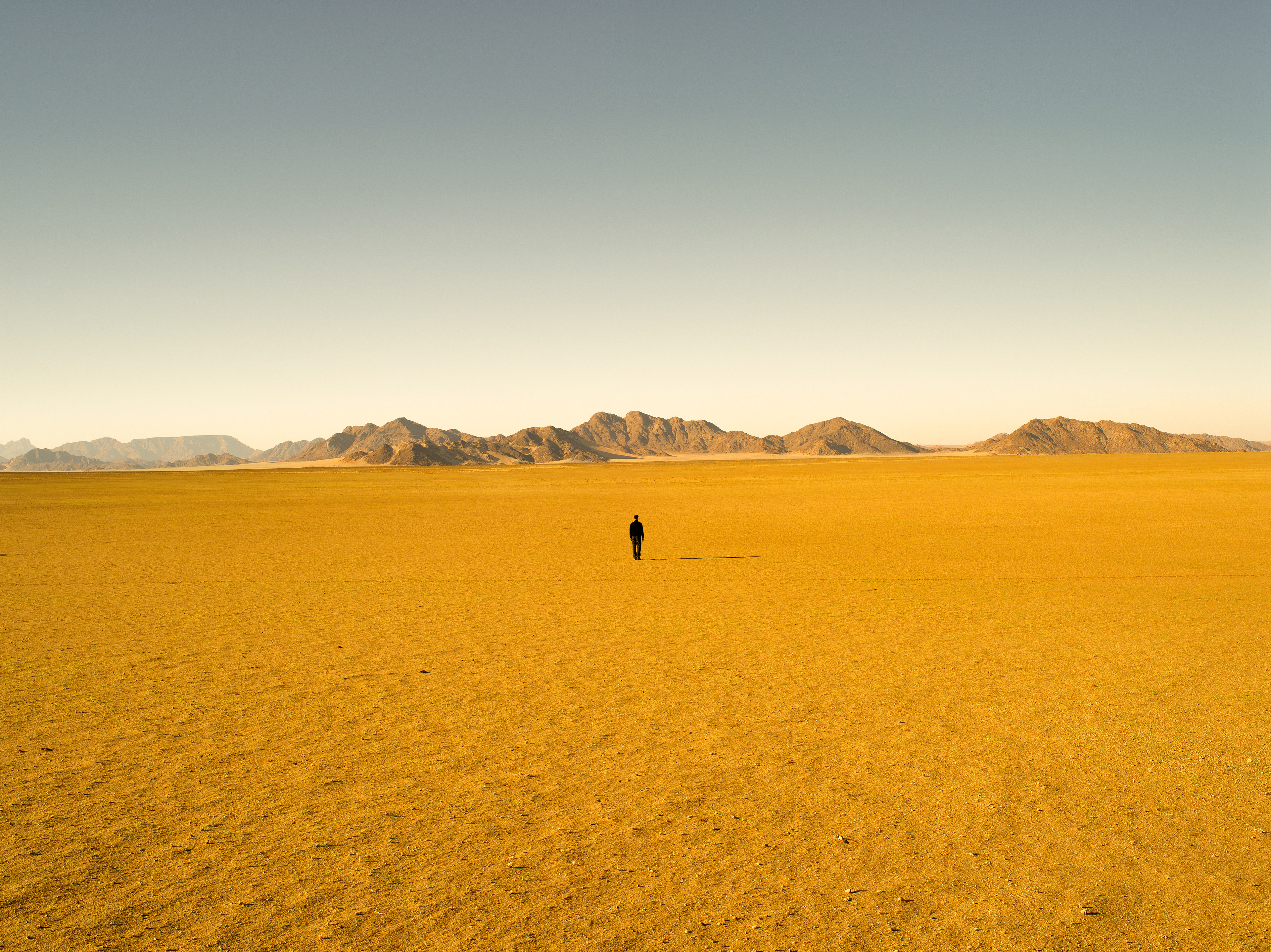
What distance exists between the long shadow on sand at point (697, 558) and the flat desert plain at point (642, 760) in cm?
255

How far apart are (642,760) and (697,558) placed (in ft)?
47.4

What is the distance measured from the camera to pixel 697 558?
2134 cm

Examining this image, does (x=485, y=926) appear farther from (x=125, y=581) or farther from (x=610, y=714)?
(x=125, y=581)

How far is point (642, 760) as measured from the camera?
7008mm

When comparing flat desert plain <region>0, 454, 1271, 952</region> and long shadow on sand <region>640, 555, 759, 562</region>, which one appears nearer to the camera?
flat desert plain <region>0, 454, 1271, 952</region>

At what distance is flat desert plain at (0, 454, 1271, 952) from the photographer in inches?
184

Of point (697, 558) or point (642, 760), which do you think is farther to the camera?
point (697, 558)

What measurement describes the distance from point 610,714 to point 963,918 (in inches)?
172

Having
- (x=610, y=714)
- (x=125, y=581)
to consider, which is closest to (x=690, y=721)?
(x=610, y=714)

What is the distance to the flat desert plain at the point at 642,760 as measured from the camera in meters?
4.68

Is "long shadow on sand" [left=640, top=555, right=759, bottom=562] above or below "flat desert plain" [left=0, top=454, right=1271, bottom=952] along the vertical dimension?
below

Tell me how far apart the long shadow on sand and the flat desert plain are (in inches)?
100

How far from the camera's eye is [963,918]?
15.1 ft

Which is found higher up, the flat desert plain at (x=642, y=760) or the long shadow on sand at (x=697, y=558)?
the flat desert plain at (x=642, y=760)
